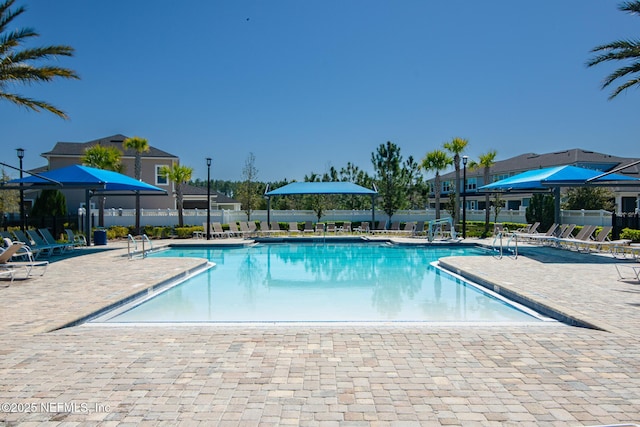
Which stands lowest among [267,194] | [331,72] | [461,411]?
[461,411]

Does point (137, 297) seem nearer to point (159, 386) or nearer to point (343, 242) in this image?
point (159, 386)

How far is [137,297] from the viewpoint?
845 centimetres

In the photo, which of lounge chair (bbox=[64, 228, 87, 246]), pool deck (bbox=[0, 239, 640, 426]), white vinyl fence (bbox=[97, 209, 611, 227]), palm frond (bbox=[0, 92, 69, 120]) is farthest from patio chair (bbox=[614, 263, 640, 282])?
lounge chair (bbox=[64, 228, 87, 246])

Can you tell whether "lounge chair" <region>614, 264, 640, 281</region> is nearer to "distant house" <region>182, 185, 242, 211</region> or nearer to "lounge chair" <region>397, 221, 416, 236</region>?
"lounge chair" <region>397, 221, 416, 236</region>

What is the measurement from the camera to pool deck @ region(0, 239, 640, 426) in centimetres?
346

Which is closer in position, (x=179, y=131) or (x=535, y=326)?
(x=535, y=326)

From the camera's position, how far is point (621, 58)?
45.9ft

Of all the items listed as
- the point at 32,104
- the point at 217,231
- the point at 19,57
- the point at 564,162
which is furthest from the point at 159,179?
the point at 564,162

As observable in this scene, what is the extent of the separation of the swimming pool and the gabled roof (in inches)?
736

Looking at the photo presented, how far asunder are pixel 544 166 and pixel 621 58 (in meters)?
26.0

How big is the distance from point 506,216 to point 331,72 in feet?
54.2

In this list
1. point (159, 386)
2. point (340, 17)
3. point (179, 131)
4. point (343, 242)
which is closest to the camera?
point (159, 386)

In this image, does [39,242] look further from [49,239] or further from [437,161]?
[437,161]

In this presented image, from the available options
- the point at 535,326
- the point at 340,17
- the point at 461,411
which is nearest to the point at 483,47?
the point at 340,17
